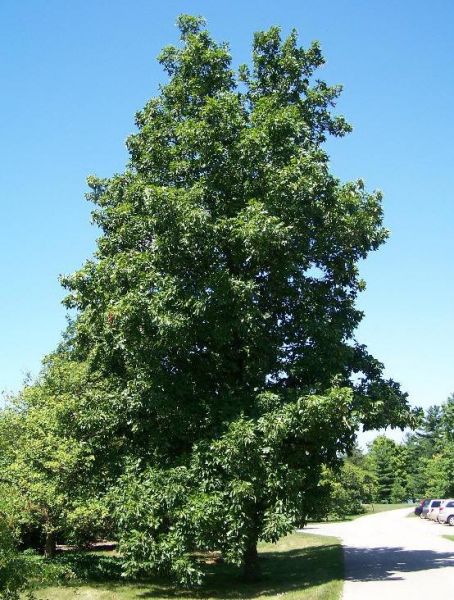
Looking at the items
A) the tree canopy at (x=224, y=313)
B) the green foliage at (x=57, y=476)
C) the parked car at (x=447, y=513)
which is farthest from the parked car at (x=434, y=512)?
the green foliage at (x=57, y=476)

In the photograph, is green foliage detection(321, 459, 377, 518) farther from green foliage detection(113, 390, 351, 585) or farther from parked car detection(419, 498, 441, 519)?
green foliage detection(113, 390, 351, 585)

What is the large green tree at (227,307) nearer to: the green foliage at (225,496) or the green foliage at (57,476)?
the green foliage at (225,496)

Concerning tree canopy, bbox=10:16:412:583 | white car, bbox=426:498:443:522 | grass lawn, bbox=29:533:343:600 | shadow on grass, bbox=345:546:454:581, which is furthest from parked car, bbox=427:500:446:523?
tree canopy, bbox=10:16:412:583

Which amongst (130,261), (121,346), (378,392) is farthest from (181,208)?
(378,392)

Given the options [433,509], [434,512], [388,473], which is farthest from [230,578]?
[388,473]

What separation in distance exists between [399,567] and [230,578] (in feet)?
17.1

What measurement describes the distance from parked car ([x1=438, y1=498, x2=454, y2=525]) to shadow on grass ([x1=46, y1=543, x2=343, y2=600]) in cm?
1652

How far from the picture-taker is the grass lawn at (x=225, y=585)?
45.9 ft

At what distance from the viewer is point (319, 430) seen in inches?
586

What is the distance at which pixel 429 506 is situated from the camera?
4125cm

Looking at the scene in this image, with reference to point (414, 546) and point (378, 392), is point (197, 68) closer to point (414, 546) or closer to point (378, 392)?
point (378, 392)

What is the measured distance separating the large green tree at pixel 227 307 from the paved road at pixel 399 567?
2522mm

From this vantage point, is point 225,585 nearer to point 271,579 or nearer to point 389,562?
point 271,579

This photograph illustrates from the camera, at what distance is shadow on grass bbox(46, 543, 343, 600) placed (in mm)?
14719
